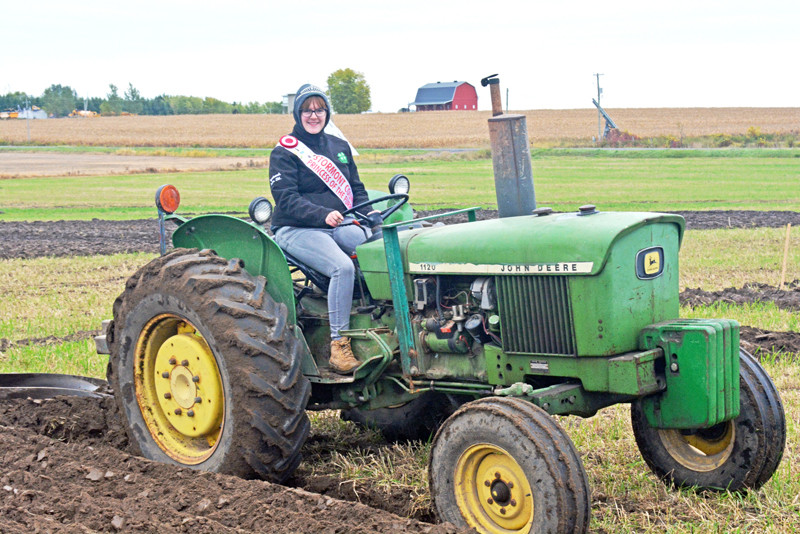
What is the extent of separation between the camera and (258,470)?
4.12m

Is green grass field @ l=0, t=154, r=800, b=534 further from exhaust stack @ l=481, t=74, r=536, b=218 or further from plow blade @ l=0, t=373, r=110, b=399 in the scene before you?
exhaust stack @ l=481, t=74, r=536, b=218

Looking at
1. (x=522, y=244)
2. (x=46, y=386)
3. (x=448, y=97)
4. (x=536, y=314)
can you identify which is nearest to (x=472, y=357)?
(x=536, y=314)

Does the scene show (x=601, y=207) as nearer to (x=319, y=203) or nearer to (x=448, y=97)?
(x=319, y=203)

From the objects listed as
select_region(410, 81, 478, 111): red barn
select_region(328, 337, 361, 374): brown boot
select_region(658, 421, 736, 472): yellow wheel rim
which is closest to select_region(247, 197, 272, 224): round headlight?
select_region(328, 337, 361, 374): brown boot

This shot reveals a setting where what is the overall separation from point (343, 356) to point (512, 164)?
1.37 metres

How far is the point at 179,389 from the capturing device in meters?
4.50

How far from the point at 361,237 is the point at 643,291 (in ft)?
5.60

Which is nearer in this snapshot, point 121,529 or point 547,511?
point 547,511

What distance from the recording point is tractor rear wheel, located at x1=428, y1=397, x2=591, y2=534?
10.7 ft

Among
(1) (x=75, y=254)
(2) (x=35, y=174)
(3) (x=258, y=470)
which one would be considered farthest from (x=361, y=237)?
(2) (x=35, y=174)

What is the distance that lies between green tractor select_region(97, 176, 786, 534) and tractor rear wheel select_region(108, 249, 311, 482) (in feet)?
0.03

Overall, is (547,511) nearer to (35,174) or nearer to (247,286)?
(247,286)

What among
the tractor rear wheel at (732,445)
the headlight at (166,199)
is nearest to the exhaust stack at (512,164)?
the tractor rear wheel at (732,445)

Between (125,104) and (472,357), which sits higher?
(125,104)
